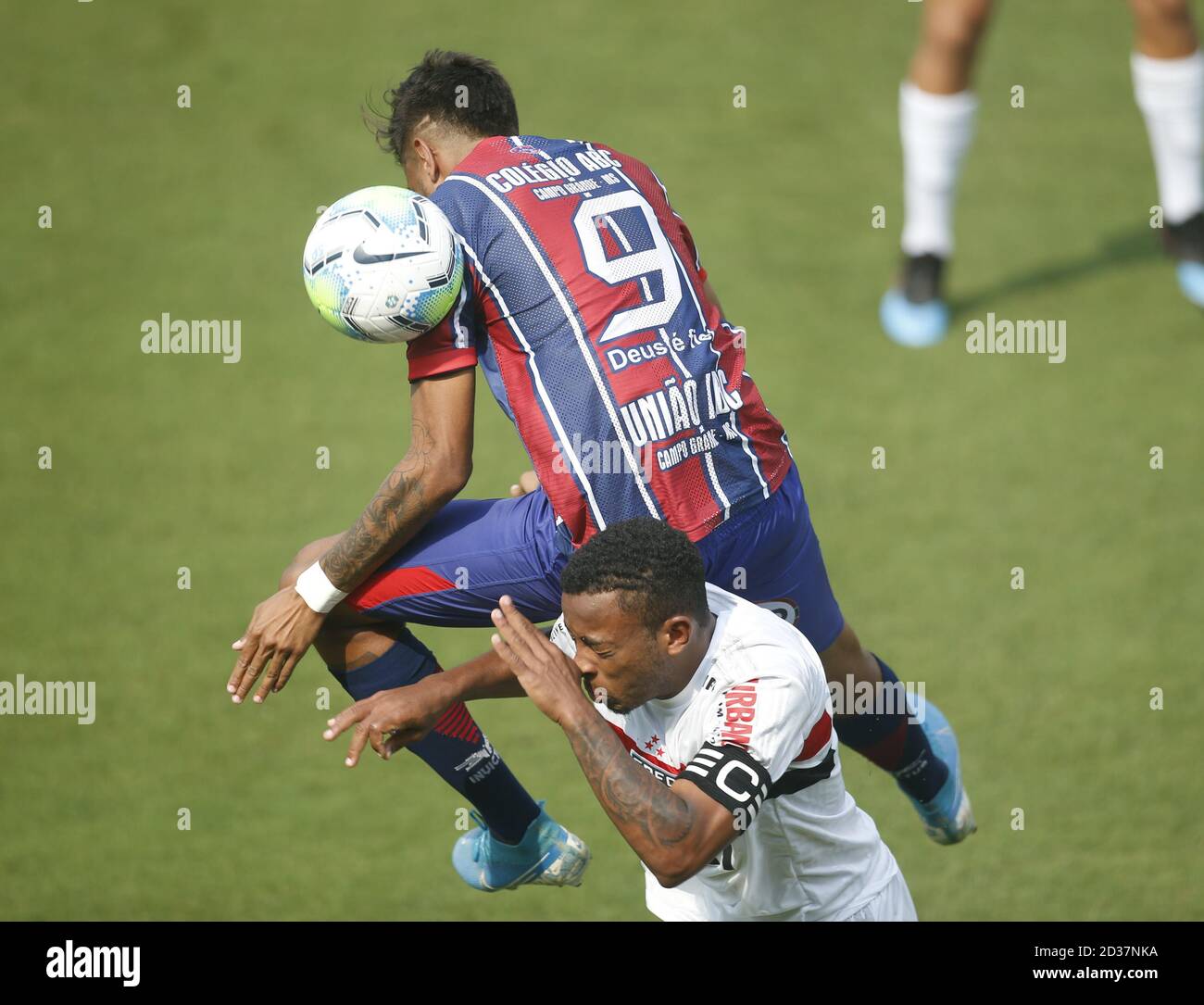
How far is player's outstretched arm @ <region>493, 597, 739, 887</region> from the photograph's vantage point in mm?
3717

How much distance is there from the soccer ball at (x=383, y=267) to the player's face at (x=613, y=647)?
0.98m

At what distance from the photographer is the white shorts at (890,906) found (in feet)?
14.5

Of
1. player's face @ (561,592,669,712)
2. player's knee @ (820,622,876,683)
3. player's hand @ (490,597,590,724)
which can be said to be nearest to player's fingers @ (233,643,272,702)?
player's hand @ (490,597,590,724)

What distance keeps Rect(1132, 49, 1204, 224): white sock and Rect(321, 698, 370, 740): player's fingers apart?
253 inches

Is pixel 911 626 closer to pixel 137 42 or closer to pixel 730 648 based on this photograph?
pixel 730 648

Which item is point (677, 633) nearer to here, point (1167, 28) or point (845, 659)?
point (845, 659)

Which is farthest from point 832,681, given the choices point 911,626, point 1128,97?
point 1128,97

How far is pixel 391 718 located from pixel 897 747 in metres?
2.03

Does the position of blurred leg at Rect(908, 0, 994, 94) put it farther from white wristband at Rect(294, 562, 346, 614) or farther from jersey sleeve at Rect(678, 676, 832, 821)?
jersey sleeve at Rect(678, 676, 832, 821)

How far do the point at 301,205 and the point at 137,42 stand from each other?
2755 mm

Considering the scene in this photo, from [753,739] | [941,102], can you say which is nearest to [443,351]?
[753,739]

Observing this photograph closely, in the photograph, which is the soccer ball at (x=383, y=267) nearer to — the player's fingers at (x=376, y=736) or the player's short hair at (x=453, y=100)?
the player's short hair at (x=453, y=100)

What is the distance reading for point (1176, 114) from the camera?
8883 mm

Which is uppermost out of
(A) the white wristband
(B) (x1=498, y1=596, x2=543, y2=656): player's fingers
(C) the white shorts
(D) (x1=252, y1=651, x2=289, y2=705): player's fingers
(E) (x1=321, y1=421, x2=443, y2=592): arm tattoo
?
(E) (x1=321, y1=421, x2=443, y2=592): arm tattoo
